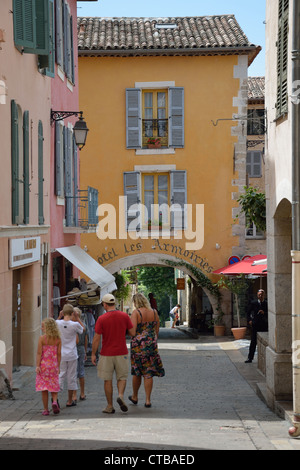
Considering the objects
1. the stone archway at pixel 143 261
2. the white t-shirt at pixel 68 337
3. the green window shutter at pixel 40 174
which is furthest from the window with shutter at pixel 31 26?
the stone archway at pixel 143 261

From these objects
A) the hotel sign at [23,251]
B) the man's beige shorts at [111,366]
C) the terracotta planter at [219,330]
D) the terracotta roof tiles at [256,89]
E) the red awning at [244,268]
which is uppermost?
the terracotta roof tiles at [256,89]

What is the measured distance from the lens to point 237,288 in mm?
24109

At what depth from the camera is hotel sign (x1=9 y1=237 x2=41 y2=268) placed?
12477mm

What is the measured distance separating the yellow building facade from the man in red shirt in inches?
600

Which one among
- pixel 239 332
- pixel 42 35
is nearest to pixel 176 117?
pixel 239 332

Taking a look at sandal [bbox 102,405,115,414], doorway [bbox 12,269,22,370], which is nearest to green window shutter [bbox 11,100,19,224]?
doorway [bbox 12,269,22,370]

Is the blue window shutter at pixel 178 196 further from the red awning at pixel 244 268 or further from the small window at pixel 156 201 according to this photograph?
the red awning at pixel 244 268

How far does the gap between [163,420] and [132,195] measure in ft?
53.7

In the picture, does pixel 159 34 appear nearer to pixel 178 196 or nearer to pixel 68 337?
pixel 178 196

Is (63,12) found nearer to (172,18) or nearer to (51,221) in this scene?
(51,221)

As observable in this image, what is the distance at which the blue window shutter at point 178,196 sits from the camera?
24.9 meters

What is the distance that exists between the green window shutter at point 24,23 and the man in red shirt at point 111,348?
16.4 ft

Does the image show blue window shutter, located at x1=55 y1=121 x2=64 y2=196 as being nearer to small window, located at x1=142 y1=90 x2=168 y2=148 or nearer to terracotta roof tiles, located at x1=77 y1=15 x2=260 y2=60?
small window, located at x1=142 y1=90 x2=168 y2=148
